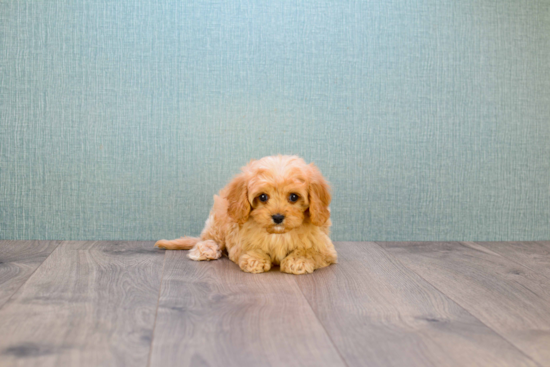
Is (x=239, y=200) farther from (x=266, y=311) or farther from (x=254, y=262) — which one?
(x=266, y=311)

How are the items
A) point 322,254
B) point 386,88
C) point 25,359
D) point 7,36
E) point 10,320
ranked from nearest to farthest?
point 25,359, point 10,320, point 322,254, point 7,36, point 386,88

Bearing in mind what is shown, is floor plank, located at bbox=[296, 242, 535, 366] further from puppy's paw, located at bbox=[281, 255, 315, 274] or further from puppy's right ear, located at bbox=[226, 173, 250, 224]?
puppy's right ear, located at bbox=[226, 173, 250, 224]

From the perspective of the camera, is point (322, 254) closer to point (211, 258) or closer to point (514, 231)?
point (211, 258)

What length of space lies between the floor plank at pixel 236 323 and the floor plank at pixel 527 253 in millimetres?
1154

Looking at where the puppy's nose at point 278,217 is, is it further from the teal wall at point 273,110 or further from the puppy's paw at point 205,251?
the teal wall at point 273,110

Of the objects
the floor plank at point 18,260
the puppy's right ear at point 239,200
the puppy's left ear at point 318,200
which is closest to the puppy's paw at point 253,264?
the puppy's right ear at point 239,200

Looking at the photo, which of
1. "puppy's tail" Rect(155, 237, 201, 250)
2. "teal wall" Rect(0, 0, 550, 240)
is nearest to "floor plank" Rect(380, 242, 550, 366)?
"teal wall" Rect(0, 0, 550, 240)

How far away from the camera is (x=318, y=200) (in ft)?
6.89

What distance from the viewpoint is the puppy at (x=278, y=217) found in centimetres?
204

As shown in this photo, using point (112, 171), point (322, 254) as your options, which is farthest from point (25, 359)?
point (112, 171)

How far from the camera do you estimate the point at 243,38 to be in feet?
8.80

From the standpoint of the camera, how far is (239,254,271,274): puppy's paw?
2.10 meters

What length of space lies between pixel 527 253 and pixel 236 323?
179cm

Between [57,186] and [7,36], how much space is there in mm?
793
